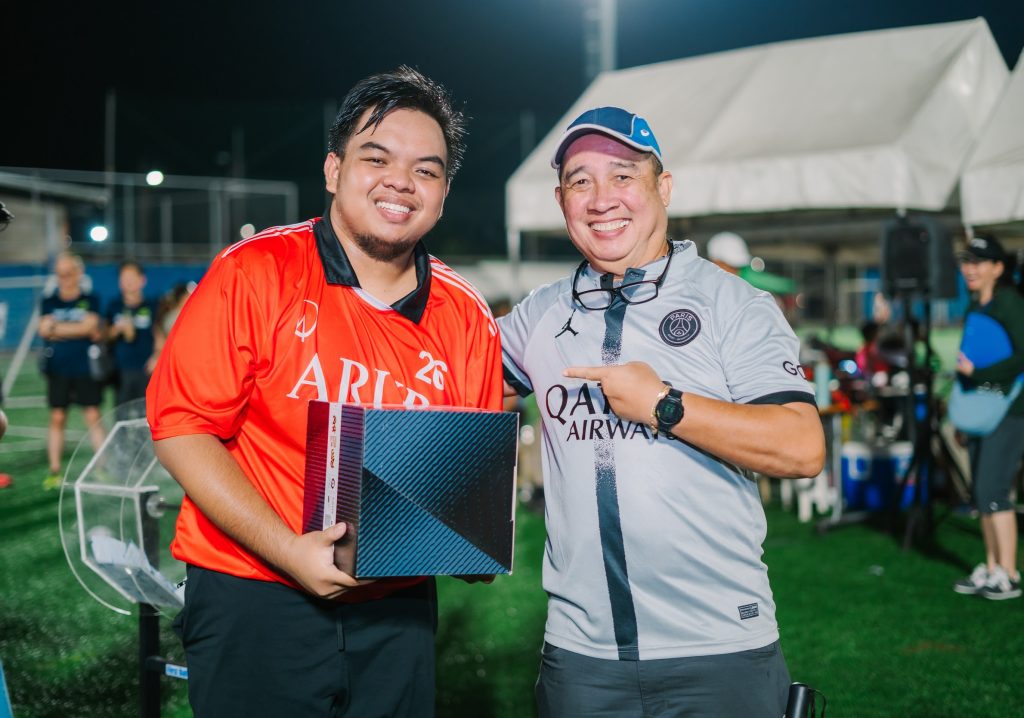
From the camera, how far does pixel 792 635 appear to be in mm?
5262

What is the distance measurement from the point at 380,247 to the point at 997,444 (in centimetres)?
531

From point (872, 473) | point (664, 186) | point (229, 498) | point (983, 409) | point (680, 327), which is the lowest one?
point (872, 473)

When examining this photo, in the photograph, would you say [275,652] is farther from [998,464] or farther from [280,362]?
[998,464]

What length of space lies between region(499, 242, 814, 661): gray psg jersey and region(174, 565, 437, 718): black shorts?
0.47 meters

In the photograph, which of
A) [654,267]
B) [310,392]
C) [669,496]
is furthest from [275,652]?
[654,267]

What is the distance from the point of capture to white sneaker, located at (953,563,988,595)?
Answer: 236 inches

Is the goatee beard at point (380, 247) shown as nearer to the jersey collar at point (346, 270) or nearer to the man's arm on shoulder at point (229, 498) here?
the jersey collar at point (346, 270)

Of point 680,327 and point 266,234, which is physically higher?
point 266,234

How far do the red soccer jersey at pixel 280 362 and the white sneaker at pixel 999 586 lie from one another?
5026 millimetres

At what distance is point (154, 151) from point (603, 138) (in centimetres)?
2617

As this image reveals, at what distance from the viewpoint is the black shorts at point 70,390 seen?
10.3 meters

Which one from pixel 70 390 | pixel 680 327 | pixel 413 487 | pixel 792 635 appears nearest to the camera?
pixel 413 487

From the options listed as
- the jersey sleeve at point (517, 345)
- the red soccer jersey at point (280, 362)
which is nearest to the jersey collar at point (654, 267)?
the jersey sleeve at point (517, 345)

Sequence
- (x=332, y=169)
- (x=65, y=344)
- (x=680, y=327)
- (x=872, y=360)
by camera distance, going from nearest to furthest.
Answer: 1. (x=680, y=327)
2. (x=332, y=169)
3. (x=65, y=344)
4. (x=872, y=360)
